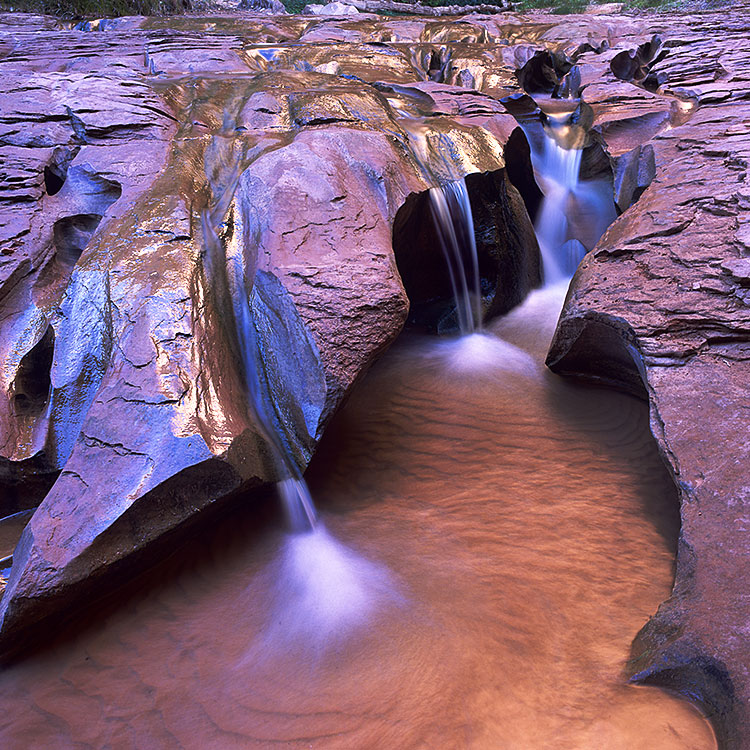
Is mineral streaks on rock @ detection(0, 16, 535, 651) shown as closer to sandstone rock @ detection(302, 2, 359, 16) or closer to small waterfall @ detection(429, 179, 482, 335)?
small waterfall @ detection(429, 179, 482, 335)

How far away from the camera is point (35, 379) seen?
3545mm

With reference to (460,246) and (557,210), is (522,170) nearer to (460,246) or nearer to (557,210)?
(557,210)

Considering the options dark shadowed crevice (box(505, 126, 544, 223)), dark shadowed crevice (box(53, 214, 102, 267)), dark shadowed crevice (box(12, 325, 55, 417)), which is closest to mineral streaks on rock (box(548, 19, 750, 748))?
dark shadowed crevice (box(505, 126, 544, 223))

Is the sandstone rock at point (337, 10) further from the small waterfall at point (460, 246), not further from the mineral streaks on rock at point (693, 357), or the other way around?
the small waterfall at point (460, 246)

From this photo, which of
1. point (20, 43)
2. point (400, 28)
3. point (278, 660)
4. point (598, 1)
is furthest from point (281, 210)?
point (598, 1)

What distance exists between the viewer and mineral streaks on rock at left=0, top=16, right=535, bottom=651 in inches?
106

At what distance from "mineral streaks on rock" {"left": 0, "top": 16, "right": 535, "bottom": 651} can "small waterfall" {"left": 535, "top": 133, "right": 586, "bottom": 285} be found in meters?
1.62

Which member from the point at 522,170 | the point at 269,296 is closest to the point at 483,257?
the point at 522,170

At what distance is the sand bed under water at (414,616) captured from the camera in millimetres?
2059

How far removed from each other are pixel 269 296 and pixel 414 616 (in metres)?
2.18

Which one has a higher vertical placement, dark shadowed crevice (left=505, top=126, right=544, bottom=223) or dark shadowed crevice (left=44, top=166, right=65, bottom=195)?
dark shadowed crevice (left=44, top=166, right=65, bottom=195)

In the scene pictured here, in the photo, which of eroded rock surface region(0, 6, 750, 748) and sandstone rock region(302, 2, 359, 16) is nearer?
eroded rock surface region(0, 6, 750, 748)

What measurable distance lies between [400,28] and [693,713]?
45.6 feet

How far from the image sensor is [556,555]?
9.36 feet
